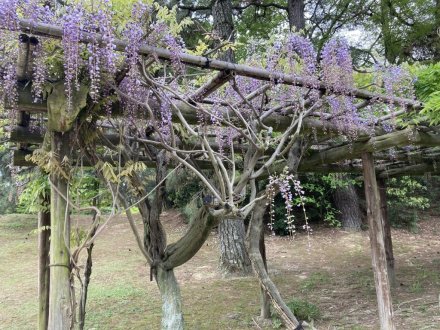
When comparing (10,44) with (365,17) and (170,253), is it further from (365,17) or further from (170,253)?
(365,17)

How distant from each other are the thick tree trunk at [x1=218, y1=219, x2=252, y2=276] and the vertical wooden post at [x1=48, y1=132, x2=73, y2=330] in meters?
4.83

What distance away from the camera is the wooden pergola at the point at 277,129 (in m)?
2.38

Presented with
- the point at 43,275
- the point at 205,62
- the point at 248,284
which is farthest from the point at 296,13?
the point at 43,275

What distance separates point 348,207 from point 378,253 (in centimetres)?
641

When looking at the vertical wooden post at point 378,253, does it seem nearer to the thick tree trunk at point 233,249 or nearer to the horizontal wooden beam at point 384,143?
the horizontal wooden beam at point 384,143

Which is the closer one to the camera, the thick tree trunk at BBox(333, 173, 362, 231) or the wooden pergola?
the wooden pergola

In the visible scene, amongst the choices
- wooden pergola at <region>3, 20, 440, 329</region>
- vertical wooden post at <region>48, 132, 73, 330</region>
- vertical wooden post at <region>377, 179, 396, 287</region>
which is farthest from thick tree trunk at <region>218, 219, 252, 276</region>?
vertical wooden post at <region>48, 132, 73, 330</region>

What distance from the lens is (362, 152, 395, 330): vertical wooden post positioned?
4039 mm

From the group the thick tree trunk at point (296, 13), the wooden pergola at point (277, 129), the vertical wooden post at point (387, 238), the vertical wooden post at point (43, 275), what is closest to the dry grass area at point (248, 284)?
the vertical wooden post at point (387, 238)

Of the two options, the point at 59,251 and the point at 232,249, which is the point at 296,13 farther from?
the point at 59,251

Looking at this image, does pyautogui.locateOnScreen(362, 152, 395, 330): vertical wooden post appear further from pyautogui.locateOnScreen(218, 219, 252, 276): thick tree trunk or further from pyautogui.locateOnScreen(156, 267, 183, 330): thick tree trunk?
pyautogui.locateOnScreen(218, 219, 252, 276): thick tree trunk

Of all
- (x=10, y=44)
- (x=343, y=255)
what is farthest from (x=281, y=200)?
(x=10, y=44)

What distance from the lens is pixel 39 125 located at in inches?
133

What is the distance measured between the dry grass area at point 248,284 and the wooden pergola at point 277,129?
1012mm
